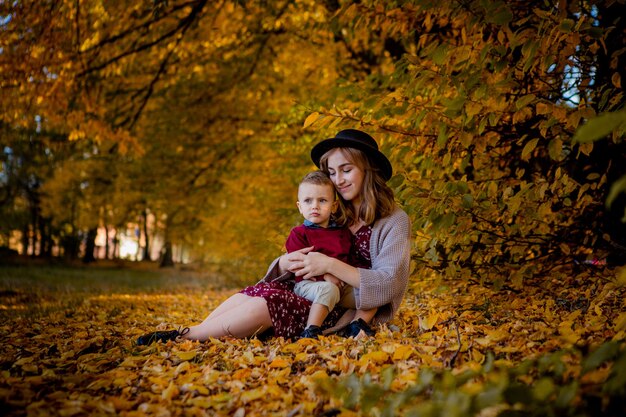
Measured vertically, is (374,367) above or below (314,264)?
below

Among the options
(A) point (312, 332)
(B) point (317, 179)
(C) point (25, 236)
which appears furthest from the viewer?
(C) point (25, 236)

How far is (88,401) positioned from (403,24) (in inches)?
148

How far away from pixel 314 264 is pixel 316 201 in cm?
46

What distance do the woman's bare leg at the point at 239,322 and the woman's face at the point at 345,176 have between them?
3.33 ft

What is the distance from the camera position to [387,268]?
3.20 meters

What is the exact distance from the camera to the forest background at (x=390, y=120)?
2715 millimetres

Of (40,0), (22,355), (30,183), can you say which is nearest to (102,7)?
(40,0)

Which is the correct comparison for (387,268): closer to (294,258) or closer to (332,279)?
(332,279)

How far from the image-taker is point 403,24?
13.6 ft

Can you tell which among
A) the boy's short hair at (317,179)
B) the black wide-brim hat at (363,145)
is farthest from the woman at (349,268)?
the boy's short hair at (317,179)

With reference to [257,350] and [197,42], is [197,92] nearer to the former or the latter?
[197,42]

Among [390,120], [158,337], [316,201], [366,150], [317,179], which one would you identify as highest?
[390,120]

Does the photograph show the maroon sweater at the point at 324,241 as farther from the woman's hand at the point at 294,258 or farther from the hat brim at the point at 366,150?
the hat brim at the point at 366,150

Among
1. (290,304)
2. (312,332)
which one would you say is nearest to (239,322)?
(290,304)
